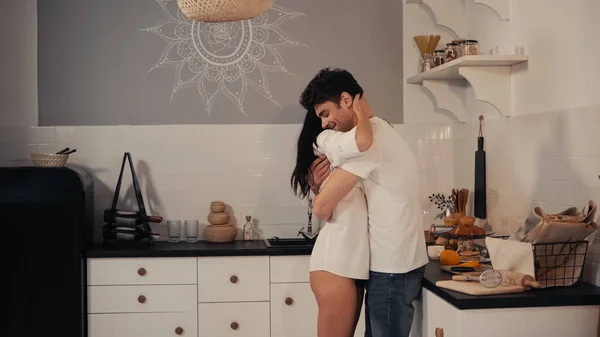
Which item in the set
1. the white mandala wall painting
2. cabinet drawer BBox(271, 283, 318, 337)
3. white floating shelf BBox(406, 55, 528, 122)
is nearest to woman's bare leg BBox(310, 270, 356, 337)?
cabinet drawer BBox(271, 283, 318, 337)

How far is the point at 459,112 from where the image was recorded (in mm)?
4324

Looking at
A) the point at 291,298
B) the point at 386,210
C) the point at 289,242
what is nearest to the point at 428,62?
the point at 289,242

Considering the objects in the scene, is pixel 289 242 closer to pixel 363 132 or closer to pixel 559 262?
pixel 363 132

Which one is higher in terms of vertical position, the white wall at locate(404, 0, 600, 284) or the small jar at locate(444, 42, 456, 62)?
the small jar at locate(444, 42, 456, 62)

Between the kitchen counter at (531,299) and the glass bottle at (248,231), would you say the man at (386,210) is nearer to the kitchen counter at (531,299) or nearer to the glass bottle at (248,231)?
the kitchen counter at (531,299)

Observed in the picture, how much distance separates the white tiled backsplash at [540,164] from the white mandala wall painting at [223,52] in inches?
49.8

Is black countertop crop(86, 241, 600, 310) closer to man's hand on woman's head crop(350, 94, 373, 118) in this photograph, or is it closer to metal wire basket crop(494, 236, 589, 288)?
metal wire basket crop(494, 236, 589, 288)

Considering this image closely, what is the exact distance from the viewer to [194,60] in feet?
14.5

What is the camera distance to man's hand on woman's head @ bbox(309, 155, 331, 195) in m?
3.03

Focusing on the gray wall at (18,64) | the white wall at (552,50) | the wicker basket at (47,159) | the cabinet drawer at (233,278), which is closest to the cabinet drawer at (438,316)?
the white wall at (552,50)

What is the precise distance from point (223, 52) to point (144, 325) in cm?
166

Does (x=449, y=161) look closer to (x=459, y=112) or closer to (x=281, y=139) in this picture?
(x=459, y=112)

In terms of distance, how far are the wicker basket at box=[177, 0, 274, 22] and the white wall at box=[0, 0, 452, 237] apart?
177 centimetres

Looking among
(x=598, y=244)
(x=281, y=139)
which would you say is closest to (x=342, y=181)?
(x=598, y=244)
